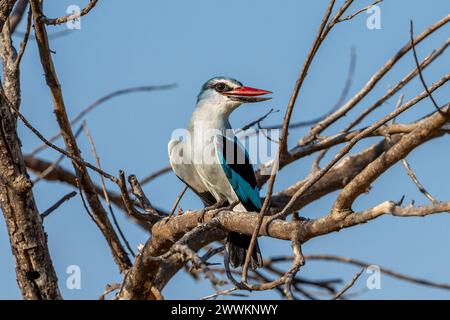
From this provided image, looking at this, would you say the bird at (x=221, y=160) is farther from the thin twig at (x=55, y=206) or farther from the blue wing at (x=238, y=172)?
the thin twig at (x=55, y=206)

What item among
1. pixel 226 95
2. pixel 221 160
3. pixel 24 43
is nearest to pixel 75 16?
pixel 24 43

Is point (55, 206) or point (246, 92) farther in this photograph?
point (246, 92)

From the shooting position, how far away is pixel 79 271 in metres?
4.46

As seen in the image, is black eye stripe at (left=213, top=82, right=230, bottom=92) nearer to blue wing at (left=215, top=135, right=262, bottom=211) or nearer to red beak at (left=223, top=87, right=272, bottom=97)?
red beak at (left=223, top=87, right=272, bottom=97)

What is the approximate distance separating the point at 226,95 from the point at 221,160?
663 millimetres

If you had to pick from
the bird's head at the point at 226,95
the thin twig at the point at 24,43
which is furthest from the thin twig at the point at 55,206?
the bird's head at the point at 226,95

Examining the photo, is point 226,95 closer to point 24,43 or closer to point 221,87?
point 221,87

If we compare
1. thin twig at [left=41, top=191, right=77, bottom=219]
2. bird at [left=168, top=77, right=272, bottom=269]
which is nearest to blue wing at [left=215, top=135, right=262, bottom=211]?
bird at [left=168, top=77, right=272, bottom=269]

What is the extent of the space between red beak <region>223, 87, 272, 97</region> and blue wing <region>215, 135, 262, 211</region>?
0.37m

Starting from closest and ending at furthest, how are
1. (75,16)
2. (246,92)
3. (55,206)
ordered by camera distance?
(75,16) → (55,206) → (246,92)

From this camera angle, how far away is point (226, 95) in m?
5.59
